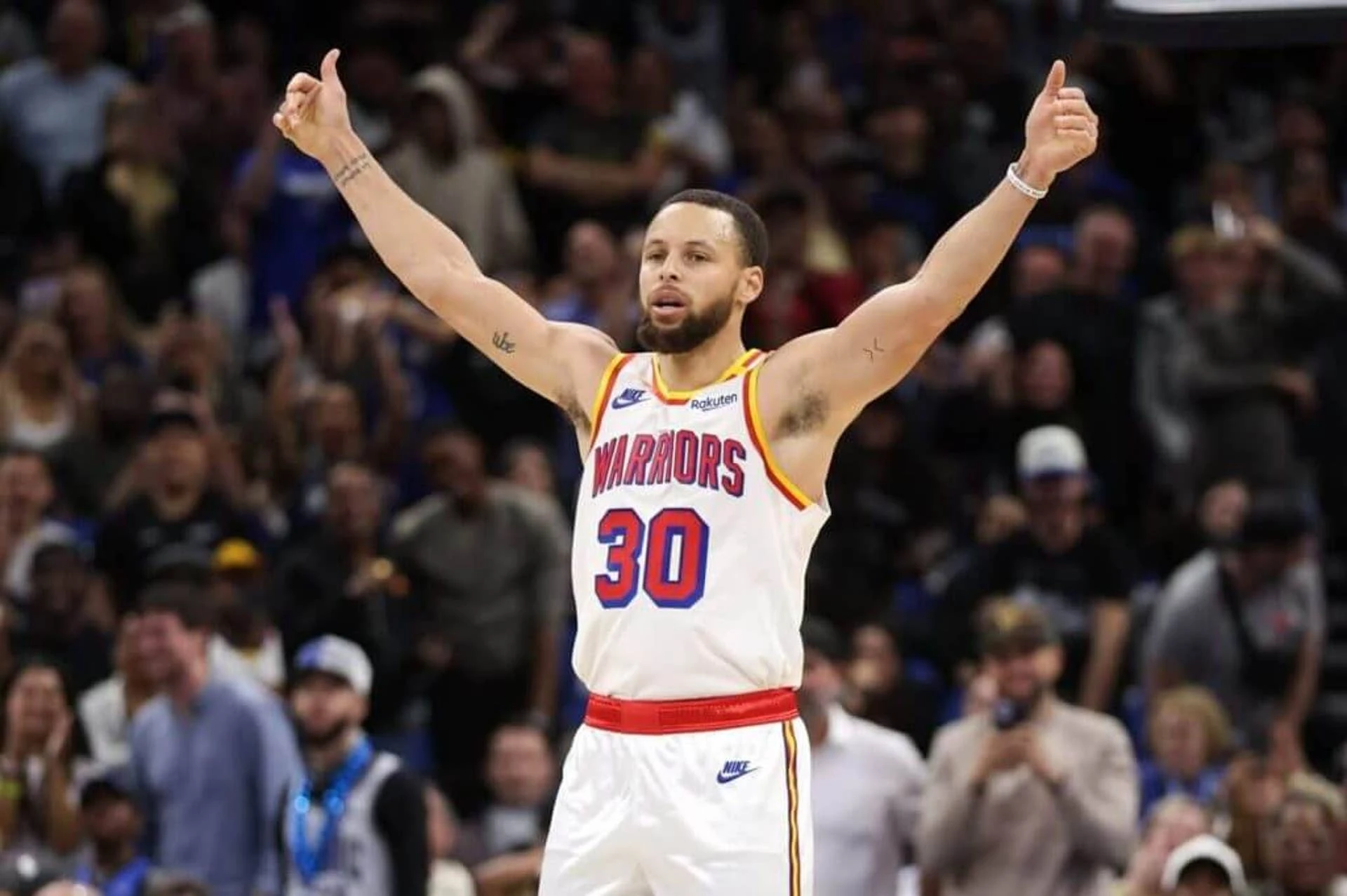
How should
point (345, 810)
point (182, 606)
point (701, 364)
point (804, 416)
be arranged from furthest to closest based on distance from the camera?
point (182, 606) < point (345, 810) < point (701, 364) < point (804, 416)

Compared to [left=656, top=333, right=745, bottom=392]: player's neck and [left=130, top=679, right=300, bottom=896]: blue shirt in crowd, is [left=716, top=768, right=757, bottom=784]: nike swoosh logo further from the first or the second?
[left=130, top=679, right=300, bottom=896]: blue shirt in crowd

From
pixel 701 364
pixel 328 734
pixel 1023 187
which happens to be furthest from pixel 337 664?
pixel 1023 187

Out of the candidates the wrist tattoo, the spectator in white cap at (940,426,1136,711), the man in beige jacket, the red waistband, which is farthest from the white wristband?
the spectator in white cap at (940,426,1136,711)

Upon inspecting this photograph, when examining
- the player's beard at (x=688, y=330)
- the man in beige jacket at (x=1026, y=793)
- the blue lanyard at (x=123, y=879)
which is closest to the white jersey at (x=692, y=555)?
the player's beard at (x=688, y=330)

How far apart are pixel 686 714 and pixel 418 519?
7105 millimetres

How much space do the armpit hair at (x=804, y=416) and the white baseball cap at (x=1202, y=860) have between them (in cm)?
380

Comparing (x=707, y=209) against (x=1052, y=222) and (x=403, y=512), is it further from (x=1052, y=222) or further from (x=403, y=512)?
(x=1052, y=222)

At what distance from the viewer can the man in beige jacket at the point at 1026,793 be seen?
33.1 ft

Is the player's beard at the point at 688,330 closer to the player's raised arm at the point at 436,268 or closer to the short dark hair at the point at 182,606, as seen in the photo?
the player's raised arm at the point at 436,268

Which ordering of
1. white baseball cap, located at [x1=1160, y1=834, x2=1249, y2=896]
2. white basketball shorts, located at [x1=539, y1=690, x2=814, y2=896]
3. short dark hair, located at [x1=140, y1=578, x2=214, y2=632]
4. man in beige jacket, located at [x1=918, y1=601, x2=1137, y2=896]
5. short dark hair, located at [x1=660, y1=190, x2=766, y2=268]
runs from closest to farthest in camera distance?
1. white basketball shorts, located at [x1=539, y1=690, x2=814, y2=896]
2. short dark hair, located at [x1=660, y1=190, x2=766, y2=268]
3. white baseball cap, located at [x1=1160, y1=834, x2=1249, y2=896]
4. man in beige jacket, located at [x1=918, y1=601, x2=1137, y2=896]
5. short dark hair, located at [x1=140, y1=578, x2=214, y2=632]

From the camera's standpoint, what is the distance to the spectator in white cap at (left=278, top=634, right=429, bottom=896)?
10.1 metres

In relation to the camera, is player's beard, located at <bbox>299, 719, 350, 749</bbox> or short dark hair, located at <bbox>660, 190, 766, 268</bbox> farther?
player's beard, located at <bbox>299, 719, 350, 749</bbox>

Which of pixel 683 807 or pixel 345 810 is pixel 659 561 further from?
pixel 345 810

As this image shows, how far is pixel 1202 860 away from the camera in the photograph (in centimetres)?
999
